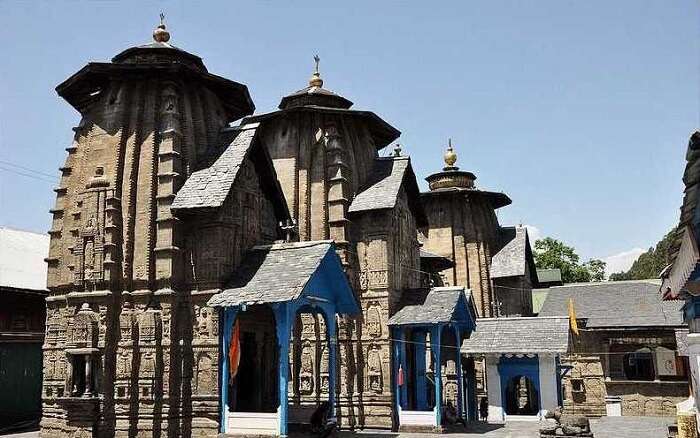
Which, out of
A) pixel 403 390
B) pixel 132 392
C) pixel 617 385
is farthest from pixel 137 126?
pixel 617 385

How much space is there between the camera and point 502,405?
3212cm

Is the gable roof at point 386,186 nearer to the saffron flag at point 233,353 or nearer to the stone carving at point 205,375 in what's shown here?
the saffron flag at point 233,353

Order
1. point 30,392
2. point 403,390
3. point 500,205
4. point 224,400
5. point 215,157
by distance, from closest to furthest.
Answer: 1. point 224,400
2. point 215,157
3. point 403,390
4. point 30,392
5. point 500,205

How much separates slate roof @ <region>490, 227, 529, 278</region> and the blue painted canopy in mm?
15515

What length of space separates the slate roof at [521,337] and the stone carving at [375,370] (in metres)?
6.68

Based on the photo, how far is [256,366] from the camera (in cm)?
2361

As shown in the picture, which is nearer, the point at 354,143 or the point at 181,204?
the point at 181,204

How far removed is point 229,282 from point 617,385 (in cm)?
2364

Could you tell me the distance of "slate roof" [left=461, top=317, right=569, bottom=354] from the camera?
30.7m

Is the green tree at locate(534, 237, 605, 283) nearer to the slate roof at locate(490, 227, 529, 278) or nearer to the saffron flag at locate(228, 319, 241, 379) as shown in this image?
the slate roof at locate(490, 227, 529, 278)

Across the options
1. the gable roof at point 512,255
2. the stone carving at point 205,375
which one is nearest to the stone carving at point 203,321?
the stone carving at point 205,375

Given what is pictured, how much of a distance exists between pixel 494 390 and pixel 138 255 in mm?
18815

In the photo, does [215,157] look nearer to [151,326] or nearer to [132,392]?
[151,326]

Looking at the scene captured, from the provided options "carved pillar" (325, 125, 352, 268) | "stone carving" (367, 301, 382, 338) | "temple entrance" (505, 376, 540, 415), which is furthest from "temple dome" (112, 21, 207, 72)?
"temple entrance" (505, 376, 540, 415)
